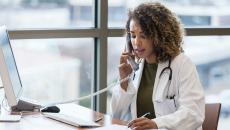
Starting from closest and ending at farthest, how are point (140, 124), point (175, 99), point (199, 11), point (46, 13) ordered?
point (140, 124), point (175, 99), point (46, 13), point (199, 11)

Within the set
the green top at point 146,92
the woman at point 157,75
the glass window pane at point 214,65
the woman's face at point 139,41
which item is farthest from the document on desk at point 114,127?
the glass window pane at point 214,65

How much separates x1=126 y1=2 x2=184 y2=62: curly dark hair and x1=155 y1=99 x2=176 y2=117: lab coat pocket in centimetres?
24

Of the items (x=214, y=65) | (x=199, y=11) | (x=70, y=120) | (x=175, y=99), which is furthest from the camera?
(x=214, y=65)

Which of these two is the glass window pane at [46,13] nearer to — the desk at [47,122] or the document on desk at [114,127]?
the desk at [47,122]

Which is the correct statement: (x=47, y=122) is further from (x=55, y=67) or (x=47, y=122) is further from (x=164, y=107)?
(x=55, y=67)

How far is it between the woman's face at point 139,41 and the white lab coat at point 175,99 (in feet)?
0.38

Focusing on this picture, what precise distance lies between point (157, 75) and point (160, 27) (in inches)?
10.8

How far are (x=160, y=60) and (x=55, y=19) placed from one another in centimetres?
112

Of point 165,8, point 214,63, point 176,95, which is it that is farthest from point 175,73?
point 214,63

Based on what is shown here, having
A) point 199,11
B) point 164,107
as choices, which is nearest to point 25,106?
point 164,107

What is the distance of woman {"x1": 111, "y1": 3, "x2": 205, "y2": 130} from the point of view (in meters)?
2.38

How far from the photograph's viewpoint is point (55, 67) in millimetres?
3432

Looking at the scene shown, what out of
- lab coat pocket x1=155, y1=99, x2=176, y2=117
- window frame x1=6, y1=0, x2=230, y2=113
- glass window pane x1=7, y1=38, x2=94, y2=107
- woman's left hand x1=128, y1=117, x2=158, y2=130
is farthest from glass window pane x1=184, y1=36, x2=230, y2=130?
woman's left hand x1=128, y1=117, x2=158, y2=130

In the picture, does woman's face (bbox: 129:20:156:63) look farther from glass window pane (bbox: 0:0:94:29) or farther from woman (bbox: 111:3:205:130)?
glass window pane (bbox: 0:0:94:29)
